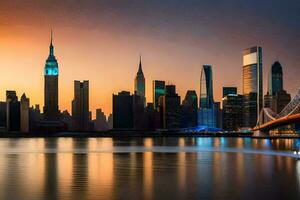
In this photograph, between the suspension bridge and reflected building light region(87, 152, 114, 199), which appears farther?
the suspension bridge

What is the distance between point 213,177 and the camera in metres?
40.3

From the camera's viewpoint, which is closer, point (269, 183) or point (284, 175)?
point (269, 183)

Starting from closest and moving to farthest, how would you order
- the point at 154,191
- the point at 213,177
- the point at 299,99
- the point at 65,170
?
the point at 154,191 < the point at 213,177 < the point at 65,170 < the point at 299,99

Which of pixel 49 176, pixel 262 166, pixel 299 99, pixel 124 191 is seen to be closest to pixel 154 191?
pixel 124 191

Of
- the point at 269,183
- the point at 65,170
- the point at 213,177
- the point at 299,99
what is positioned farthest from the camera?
the point at 299,99

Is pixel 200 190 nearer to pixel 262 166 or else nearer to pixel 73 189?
pixel 73 189

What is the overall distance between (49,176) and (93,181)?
6182mm

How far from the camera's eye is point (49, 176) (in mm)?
41938

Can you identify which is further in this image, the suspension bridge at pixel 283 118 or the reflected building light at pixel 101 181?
the suspension bridge at pixel 283 118

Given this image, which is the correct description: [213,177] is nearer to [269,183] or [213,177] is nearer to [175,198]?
[269,183]

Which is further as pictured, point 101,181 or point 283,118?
point 283,118

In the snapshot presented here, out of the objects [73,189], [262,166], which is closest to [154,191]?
[73,189]

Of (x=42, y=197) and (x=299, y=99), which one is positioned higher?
(x=299, y=99)

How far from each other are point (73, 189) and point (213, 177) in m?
12.0
